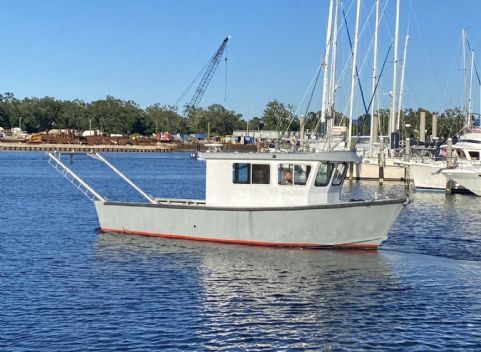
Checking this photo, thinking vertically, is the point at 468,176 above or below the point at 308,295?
above

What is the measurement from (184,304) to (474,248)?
1586cm

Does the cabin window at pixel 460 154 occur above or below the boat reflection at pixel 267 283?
above

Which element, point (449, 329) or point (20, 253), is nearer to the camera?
point (449, 329)

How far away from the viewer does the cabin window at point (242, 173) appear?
31.1m

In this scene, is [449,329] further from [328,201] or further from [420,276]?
[328,201]

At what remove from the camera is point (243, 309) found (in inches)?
850

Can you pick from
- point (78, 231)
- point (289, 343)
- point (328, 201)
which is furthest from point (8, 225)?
point (289, 343)

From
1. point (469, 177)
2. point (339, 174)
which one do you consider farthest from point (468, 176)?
point (339, 174)

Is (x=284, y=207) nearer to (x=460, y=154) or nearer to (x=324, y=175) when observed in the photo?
(x=324, y=175)

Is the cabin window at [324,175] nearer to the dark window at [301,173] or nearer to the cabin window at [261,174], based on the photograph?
the dark window at [301,173]

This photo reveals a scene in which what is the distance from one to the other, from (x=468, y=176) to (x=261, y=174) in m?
33.4

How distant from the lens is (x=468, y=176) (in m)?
60.3

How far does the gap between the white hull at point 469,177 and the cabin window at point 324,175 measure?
3200 cm

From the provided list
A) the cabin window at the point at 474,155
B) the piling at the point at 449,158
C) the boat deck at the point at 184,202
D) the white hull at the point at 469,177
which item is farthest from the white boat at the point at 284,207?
the cabin window at the point at 474,155
